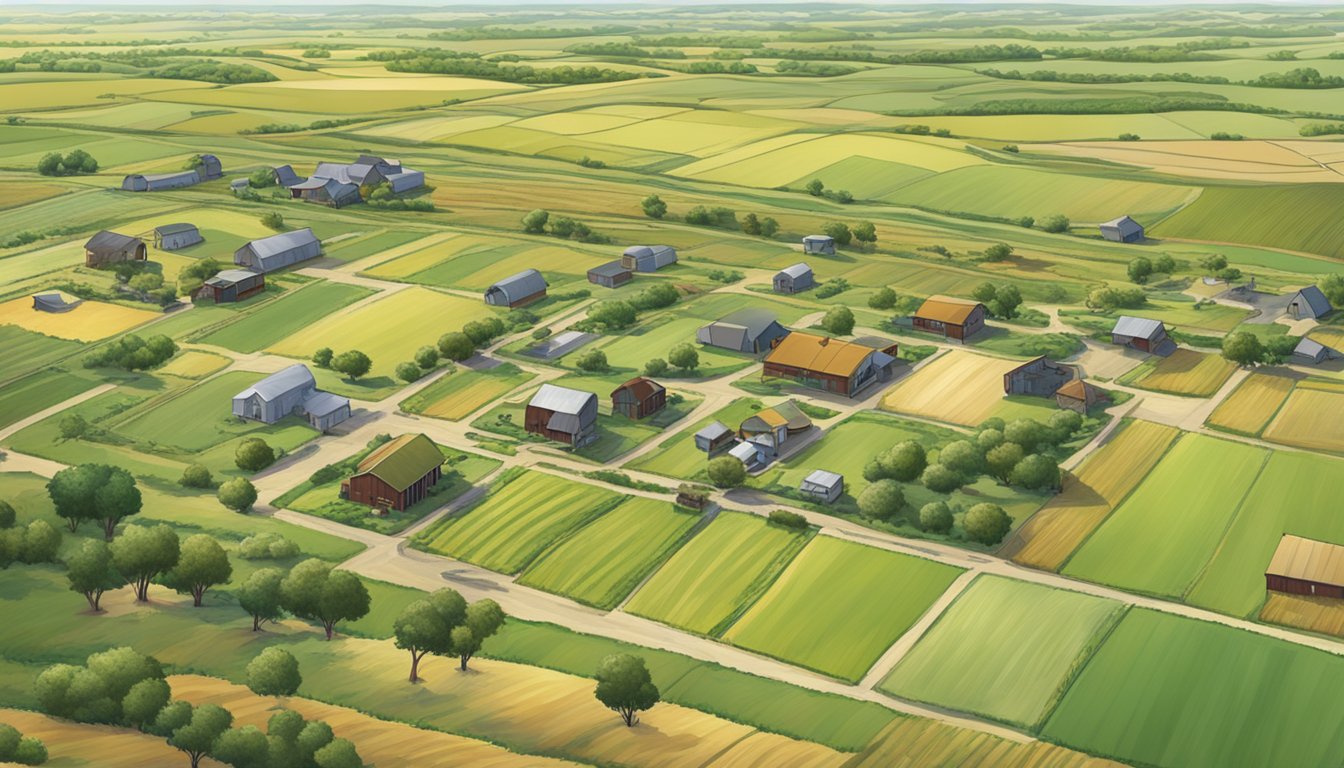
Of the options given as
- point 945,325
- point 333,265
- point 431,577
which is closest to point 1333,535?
point 945,325

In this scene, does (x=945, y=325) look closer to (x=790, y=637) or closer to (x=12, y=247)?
(x=790, y=637)

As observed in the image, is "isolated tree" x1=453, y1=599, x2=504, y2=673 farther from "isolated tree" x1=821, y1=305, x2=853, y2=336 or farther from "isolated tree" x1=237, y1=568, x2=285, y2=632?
"isolated tree" x1=821, y1=305, x2=853, y2=336

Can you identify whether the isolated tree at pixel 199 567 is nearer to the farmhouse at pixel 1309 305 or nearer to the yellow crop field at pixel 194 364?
the yellow crop field at pixel 194 364

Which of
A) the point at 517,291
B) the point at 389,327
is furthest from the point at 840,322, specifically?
the point at 389,327

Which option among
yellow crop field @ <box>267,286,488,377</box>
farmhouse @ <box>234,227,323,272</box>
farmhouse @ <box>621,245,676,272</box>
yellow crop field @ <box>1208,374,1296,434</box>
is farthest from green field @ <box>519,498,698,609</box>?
farmhouse @ <box>234,227,323,272</box>

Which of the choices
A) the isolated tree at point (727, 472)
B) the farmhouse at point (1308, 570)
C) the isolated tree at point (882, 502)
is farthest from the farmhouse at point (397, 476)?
the farmhouse at point (1308, 570)

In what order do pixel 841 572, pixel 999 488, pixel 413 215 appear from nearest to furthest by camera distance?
pixel 841 572, pixel 999 488, pixel 413 215
